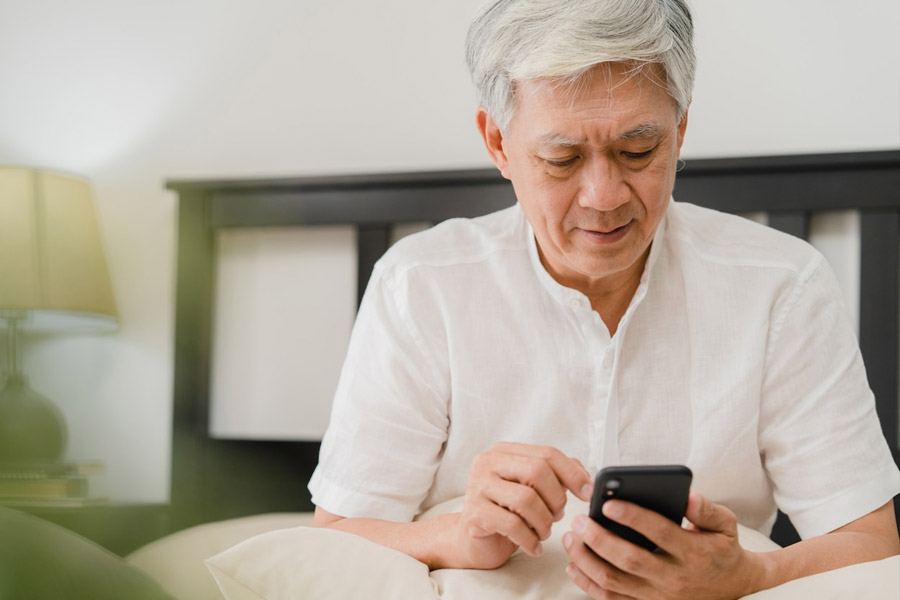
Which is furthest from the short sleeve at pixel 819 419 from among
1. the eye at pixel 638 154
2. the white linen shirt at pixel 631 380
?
the eye at pixel 638 154

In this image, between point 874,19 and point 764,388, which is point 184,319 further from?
point 874,19

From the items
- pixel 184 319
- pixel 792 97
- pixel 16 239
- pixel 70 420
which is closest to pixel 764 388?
pixel 792 97

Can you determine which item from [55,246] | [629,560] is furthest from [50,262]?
[629,560]

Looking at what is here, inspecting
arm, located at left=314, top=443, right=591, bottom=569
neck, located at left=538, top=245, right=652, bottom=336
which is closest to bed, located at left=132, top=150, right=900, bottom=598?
neck, located at left=538, top=245, right=652, bottom=336

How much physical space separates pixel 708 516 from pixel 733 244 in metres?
0.46

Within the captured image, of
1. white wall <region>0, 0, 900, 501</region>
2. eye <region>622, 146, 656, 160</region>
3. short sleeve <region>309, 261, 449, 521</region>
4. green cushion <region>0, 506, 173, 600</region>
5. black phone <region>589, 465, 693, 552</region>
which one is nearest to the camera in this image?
green cushion <region>0, 506, 173, 600</region>

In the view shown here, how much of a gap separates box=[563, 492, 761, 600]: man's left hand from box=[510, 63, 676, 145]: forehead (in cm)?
38

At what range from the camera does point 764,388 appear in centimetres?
101

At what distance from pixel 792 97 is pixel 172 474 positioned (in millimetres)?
1399

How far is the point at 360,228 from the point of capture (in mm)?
1686

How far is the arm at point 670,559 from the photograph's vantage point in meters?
0.70

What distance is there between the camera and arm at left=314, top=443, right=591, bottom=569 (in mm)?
728

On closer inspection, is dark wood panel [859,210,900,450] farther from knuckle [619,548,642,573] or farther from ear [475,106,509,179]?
knuckle [619,548,642,573]

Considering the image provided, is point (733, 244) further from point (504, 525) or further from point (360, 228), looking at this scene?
point (360, 228)
